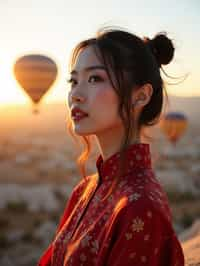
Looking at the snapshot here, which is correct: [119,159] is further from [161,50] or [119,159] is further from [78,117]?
[161,50]

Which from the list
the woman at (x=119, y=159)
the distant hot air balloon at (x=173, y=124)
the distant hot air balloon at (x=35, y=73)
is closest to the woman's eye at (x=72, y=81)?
the woman at (x=119, y=159)

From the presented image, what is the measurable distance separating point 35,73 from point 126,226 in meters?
11.8

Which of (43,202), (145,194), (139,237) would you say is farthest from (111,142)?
(43,202)

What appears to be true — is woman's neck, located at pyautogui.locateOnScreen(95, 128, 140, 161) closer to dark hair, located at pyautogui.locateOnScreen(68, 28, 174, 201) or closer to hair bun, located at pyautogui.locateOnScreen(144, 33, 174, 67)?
dark hair, located at pyautogui.locateOnScreen(68, 28, 174, 201)

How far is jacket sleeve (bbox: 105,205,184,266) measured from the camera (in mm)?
1297

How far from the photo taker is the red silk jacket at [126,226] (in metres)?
1.30

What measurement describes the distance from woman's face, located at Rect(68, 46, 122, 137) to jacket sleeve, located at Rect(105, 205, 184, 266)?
1.23 ft

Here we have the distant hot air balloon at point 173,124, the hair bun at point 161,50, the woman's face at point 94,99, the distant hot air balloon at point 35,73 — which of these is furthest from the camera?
the distant hot air balloon at point 173,124

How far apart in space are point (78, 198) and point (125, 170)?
50 centimetres

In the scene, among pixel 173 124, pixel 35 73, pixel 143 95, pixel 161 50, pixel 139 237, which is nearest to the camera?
pixel 139 237

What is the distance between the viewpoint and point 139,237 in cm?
130

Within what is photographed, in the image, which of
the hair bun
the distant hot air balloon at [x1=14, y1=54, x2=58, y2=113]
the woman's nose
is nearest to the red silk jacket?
the woman's nose

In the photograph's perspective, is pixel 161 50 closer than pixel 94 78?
No

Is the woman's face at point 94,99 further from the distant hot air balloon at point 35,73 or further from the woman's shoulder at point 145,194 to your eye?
the distant hot air balloon at point 35,73
